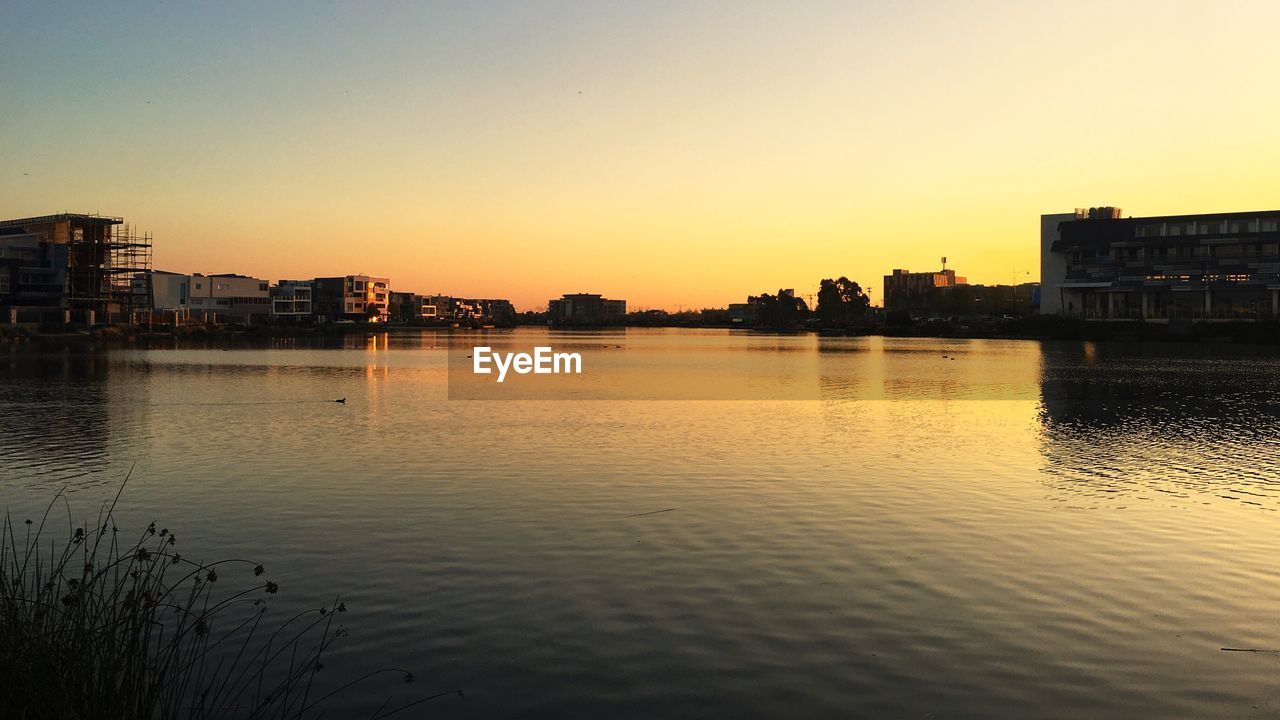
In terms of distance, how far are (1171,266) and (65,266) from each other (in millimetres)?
173347

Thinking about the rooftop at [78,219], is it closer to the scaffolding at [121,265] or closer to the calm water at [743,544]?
the scaffolding at [121,265]

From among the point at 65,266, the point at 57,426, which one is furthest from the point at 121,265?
A: the point at 57,426

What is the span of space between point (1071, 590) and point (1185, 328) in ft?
502

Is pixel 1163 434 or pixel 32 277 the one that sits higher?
pixel 32 277

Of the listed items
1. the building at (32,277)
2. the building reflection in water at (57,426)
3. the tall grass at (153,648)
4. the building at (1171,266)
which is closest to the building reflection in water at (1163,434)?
the tall grass at (153,648)

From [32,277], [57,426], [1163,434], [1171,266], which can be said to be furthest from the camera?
[1171,266]

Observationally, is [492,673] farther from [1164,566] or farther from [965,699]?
[1164,566]

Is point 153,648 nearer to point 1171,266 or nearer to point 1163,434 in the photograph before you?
point 1163,434

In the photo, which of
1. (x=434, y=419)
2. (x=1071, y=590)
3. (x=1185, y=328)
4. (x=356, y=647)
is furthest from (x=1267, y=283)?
(x=356, y=647)

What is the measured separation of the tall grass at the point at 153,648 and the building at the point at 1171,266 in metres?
162

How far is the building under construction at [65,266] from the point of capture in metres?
141

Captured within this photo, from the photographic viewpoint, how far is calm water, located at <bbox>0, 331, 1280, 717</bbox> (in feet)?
37.2

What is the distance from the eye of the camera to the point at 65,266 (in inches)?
5733

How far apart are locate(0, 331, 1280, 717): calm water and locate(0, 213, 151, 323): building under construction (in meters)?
117
